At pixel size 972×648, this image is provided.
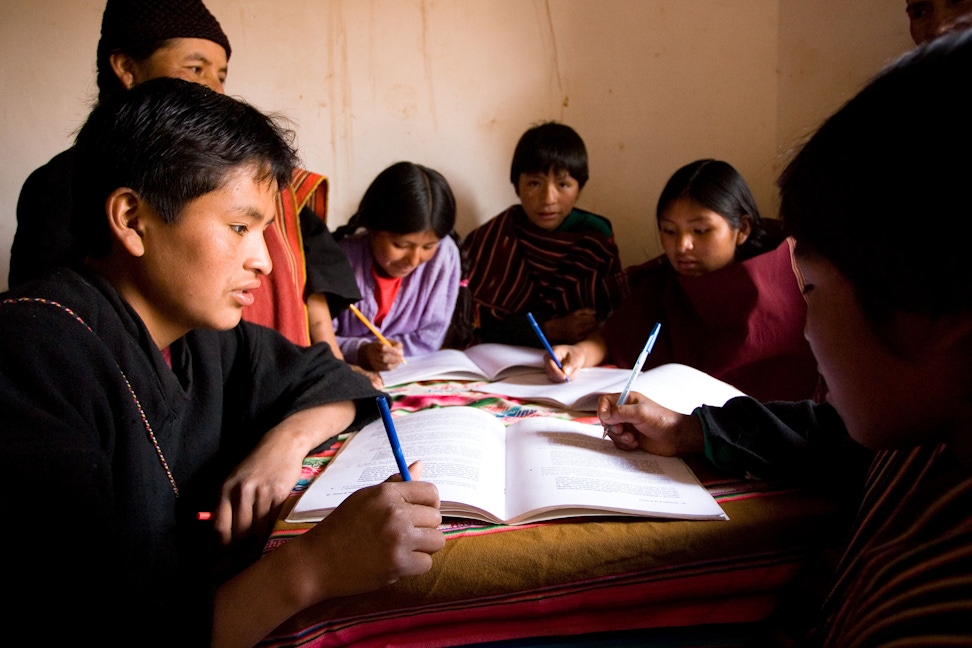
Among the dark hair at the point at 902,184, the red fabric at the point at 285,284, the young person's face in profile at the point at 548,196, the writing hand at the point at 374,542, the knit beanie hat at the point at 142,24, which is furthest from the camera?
the young person's face in profile at the point at 548,196

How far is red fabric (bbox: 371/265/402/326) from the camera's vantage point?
2.01 meters

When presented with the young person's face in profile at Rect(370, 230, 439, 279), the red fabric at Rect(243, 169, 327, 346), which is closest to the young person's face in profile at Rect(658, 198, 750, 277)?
the young person's face in profile at Rect(370, 230, 439, 279)

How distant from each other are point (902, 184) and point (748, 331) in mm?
1062

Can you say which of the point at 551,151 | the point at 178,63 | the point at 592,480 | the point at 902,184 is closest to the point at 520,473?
the point at 592,480

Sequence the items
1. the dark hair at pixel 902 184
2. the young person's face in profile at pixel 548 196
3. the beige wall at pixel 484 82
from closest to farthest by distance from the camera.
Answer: the dark hair at pixel 902 184, the beige wall at pixel 484 82, the young person's face in profile at pixel 548 196

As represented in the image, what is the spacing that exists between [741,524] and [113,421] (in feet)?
2.18

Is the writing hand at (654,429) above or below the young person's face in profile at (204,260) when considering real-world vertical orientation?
below

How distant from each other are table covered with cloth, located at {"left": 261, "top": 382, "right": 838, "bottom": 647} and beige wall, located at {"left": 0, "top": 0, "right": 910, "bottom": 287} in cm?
167

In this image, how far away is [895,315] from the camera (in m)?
0.45

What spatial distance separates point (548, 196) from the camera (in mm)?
2033

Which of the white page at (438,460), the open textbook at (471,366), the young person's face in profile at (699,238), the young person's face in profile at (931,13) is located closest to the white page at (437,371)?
the open textbook at (471,366)

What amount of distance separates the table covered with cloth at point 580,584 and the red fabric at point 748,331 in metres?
0.76

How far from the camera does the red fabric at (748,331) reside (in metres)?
1.38

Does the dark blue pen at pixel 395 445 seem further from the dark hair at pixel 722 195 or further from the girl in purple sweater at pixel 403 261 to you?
the dark hair at pixel 722 195
